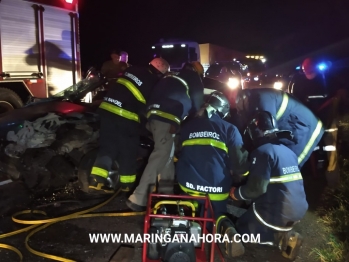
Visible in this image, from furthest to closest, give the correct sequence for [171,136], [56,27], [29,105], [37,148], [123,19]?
1. [123,19]
2. [56,27]
3. [29,105]
4. [37,148]
5. [171,136]

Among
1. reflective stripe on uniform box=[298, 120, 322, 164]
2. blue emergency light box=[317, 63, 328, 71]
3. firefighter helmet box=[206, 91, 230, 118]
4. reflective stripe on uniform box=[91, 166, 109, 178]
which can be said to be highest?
blue emergency light box=[317, 63, 328, 71]

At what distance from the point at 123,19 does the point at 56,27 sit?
28.6 metres

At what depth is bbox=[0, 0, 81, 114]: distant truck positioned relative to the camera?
7922mm

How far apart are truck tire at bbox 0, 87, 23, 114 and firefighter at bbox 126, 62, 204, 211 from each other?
4.37 meters

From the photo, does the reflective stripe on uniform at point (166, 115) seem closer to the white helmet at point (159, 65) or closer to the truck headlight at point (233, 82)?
the white helmet at point (159, 65)

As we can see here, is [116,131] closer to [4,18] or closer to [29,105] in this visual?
[29,105]

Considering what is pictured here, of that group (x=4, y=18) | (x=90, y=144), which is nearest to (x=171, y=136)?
(x=90, y=144)

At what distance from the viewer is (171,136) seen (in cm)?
446

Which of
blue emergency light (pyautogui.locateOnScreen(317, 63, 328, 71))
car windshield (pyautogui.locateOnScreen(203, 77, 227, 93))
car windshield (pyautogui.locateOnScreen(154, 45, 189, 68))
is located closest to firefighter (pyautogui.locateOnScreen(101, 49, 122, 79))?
car windshield (pyautogui.locateOnScreen(203, 77, 227, 93))

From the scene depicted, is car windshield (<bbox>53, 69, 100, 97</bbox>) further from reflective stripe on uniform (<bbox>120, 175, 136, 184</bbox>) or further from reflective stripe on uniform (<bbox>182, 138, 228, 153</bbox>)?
reflective stripe on uniform (<bbox>182, 138, 228, 153</bbox>)

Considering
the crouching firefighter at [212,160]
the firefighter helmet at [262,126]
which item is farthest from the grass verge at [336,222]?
the firefighter helmet at [262,126]

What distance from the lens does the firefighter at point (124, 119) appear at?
4594 mm

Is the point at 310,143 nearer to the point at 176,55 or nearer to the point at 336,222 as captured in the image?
the point at 336,222

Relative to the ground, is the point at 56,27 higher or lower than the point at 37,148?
higher
